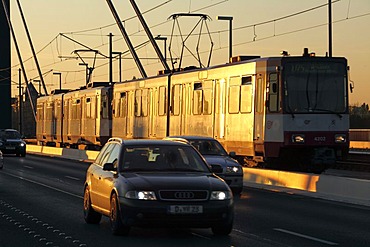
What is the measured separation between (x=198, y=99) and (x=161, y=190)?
76.1ft

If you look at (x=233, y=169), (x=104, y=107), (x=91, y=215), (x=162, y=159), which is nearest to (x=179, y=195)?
(x=162, y=159)

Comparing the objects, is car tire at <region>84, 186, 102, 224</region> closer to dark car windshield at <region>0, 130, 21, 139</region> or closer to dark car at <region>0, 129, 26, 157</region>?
dark car at <region>0, 129, 26, 157</region>

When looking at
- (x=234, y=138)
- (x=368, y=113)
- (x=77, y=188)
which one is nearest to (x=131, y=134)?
(x=234, y=138)

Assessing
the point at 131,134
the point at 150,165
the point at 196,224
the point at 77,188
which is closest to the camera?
the point at 196,224

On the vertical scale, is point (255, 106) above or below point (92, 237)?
above

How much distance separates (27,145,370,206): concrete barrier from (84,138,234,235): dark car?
26.3 ft

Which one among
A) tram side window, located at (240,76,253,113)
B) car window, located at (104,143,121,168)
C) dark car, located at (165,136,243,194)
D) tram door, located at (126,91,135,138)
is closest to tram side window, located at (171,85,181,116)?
tram side window, located at (240,76,253,113)

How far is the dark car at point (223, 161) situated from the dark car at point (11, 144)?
34.5 meters

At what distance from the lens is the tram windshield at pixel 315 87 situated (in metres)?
A: 31.2

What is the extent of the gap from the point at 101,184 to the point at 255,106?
16.7 metres

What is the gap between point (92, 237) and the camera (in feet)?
47.6

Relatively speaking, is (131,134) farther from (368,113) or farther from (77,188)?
(368,113)

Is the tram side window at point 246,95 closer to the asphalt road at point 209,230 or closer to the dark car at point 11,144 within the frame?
the asphalt road at point 209,230

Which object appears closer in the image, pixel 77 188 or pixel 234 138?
pixel 77 188
